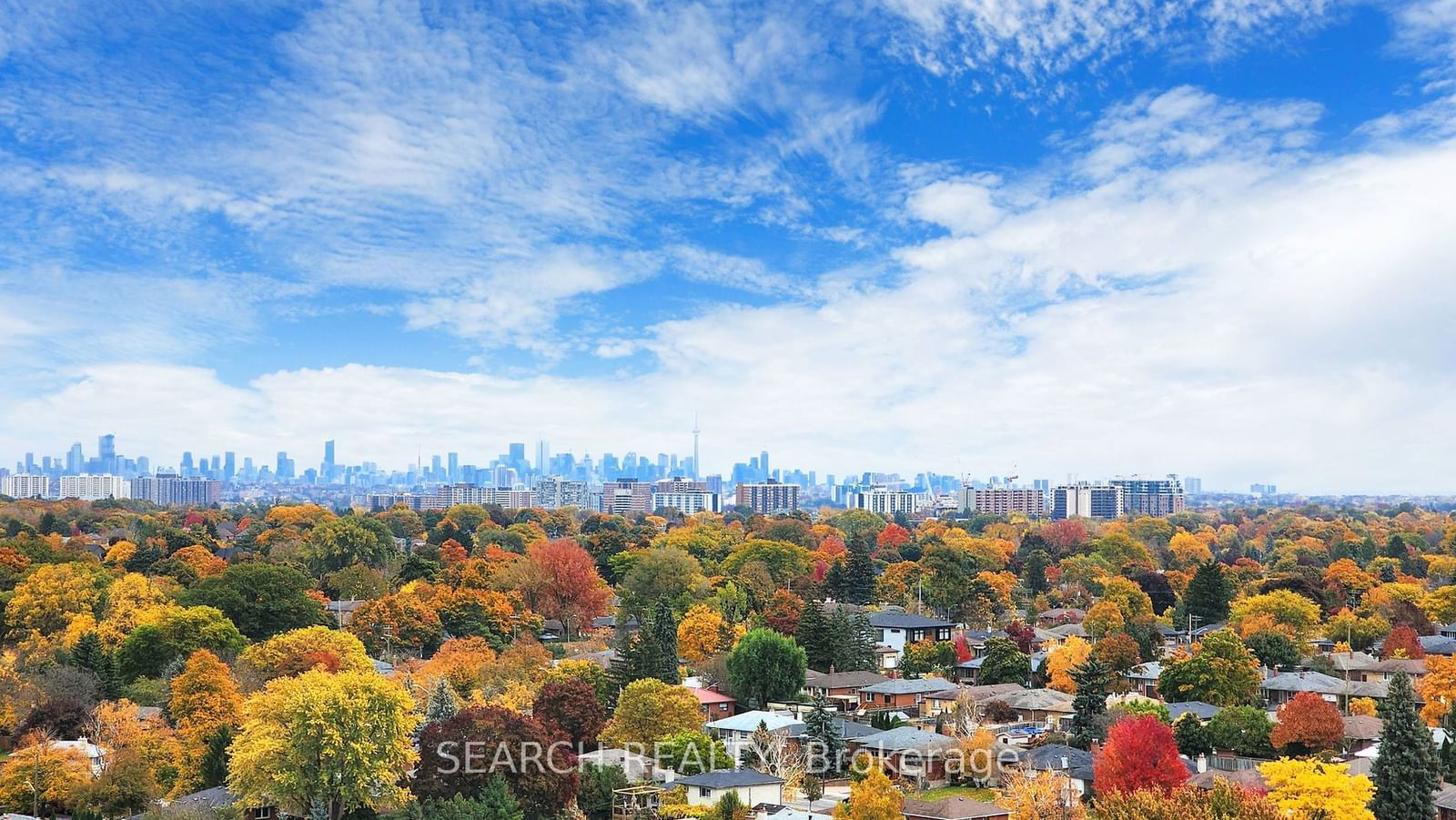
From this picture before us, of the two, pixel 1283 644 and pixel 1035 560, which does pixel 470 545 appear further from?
pixel 1283 644

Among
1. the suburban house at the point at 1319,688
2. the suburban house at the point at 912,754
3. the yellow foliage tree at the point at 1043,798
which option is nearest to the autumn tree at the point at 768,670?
the suburban house at the point at 912,754

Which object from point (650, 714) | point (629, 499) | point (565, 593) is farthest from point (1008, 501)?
point (650, 714)

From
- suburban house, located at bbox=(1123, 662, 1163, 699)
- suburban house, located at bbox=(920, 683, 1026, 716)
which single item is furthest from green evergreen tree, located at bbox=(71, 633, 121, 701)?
suburban house, located at bbox=(1123, 662, 1163, 699)

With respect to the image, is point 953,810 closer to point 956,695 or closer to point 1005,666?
point 956,695

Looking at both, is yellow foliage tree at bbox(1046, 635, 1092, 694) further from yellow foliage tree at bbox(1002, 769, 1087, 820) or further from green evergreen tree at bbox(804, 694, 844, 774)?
yellow foliage tree at bbox(1002, 769, 1087, 820)

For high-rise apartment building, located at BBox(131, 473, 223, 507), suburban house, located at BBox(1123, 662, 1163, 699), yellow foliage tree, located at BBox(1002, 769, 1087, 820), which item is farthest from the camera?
high-rise apartment building, located at BBox(131, 473, 223, 507)

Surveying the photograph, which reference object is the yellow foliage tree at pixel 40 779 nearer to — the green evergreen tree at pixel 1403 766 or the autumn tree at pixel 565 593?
the autumn tree at pixel 565 593

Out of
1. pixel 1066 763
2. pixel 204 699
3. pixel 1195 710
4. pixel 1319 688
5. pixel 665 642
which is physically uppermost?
pixel 665 642
